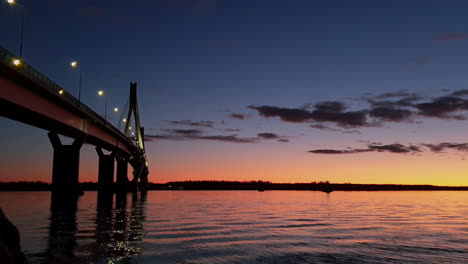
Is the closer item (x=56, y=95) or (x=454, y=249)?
(x=454, y=249)

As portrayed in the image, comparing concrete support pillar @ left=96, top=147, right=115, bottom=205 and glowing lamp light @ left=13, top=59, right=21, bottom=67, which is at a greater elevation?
glowing lamp light @ left=13, top=59, right=21, bottom=67

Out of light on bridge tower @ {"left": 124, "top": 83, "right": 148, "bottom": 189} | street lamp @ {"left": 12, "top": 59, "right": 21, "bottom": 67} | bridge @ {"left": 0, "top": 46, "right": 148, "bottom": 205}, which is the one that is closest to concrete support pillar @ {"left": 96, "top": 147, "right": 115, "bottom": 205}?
bridge @ {"left": 0, "top": 46, "right": 148, "bottom": 205}

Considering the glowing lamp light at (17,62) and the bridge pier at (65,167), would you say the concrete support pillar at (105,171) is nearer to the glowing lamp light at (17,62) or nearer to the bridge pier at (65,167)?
the bridge pier at (65,167)

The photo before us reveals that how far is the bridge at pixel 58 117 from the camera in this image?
4197 cm

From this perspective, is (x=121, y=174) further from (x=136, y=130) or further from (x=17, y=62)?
(x=17, y=62)

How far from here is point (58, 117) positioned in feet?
187

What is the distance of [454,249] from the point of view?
19234 millimetres

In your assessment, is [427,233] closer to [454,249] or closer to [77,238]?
[454,249]

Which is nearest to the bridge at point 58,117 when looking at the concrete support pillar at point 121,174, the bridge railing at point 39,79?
the bridge railing at point 39,79

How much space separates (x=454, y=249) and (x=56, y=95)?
45605 mm

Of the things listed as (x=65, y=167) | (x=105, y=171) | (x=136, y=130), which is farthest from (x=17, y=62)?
(x=136, y=130)

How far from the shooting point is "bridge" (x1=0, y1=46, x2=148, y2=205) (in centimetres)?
4197

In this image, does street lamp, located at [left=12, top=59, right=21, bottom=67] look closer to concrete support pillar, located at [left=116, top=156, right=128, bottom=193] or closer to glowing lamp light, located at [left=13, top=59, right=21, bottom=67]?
glowing lamp light, located at [left=13, top=59, right=21, bottom=67]

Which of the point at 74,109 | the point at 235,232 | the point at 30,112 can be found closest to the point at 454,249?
the point at 235,232
